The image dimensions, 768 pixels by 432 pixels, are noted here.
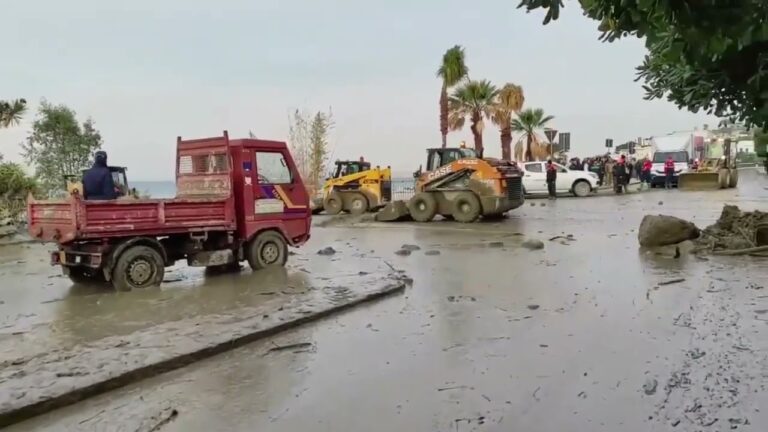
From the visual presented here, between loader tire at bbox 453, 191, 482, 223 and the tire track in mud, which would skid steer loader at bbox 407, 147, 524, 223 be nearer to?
loader tire at bbox 453, 191, 482, 223

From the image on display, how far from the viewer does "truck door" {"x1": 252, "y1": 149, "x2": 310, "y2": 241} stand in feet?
37.4

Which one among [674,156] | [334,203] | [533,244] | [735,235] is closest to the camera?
[735,235]

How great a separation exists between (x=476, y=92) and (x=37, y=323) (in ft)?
119

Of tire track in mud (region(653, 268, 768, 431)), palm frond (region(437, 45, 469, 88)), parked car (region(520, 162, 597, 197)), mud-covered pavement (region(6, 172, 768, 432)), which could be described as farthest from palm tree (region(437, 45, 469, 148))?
tire track in mud (region(653, 268, 768, 431))

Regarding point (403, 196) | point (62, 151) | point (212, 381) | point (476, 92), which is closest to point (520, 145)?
point (476, 92)

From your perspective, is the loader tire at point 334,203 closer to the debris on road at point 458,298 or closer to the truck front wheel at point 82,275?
the truck front wheel at point 82,275

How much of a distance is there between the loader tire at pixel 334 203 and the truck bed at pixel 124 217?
14.8 metres

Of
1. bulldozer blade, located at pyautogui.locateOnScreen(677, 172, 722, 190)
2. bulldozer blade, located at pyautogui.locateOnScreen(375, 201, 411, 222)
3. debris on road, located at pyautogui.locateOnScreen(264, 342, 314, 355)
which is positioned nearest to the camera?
debris on road, located at pyautogui.locateOnScreen(264, 342, 314, 355)

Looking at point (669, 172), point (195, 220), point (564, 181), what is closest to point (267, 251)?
point (195, 220)

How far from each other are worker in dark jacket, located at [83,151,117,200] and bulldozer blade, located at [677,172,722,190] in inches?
1171

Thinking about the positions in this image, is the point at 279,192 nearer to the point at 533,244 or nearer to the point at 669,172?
the point at 533,244

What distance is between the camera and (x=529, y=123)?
5291 cm

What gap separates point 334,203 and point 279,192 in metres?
14.1

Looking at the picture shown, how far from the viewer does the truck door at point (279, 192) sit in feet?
37.4
